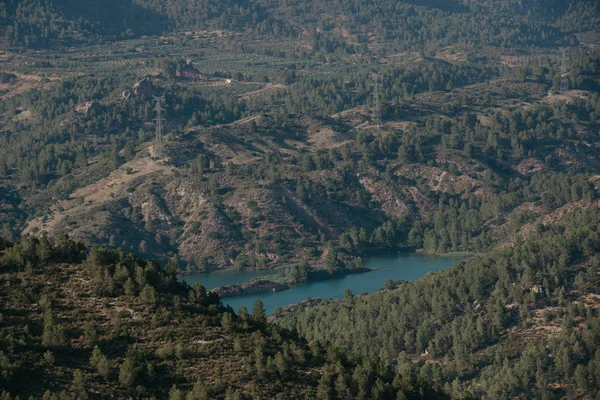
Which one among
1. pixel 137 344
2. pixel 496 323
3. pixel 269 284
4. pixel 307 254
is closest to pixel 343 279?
pixel 307 254

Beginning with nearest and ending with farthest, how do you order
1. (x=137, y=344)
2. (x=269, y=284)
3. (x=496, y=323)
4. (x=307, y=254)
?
1. (x=137, y=344)
2. (x=496, y=323)
3. (x=269, y=284)
4. (x=307, y=254)

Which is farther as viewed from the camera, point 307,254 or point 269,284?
point 307,254

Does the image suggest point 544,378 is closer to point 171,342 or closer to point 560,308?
point 560,308

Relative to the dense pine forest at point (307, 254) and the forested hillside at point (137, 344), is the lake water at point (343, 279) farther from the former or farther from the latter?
the forested hillside at point (137, 344)

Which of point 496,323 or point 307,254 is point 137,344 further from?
point 307,254

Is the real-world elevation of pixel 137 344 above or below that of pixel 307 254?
above

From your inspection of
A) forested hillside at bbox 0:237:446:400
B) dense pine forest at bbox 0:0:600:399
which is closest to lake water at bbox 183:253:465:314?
dense pine forest at bbox 0:0:600:399

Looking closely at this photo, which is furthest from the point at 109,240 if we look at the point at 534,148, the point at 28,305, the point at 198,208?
the point at 28,305

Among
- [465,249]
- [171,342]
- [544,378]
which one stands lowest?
[465,249]
